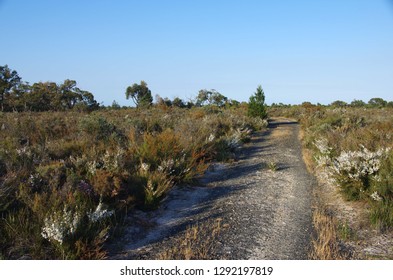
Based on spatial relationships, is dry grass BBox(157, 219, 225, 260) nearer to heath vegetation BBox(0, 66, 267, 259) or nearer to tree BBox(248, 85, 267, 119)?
heath vegetation BBox(0, 66, 267, 259)

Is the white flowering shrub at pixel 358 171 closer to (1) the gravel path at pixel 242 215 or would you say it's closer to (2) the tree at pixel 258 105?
(1) the gravel path at pixel 242 215

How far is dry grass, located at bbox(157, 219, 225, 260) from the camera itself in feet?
13.2

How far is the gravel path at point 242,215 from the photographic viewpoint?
430 cm

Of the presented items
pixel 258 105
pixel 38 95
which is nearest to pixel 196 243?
pixel 258 105

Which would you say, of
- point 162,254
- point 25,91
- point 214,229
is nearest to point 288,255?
point 214,229

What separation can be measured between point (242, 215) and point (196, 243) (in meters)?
1.44

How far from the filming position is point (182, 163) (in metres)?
7.79

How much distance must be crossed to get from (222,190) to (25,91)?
34932 mm

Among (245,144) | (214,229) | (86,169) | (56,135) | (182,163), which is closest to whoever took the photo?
(214,229)

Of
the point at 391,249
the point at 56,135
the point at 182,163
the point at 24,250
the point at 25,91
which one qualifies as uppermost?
the point at 25,91

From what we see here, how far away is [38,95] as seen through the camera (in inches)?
1308

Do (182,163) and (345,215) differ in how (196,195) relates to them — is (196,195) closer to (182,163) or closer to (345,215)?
(182,163)

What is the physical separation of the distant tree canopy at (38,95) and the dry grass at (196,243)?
26727 mm

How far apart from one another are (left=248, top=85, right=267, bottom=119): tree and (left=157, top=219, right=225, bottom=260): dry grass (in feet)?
72.6
